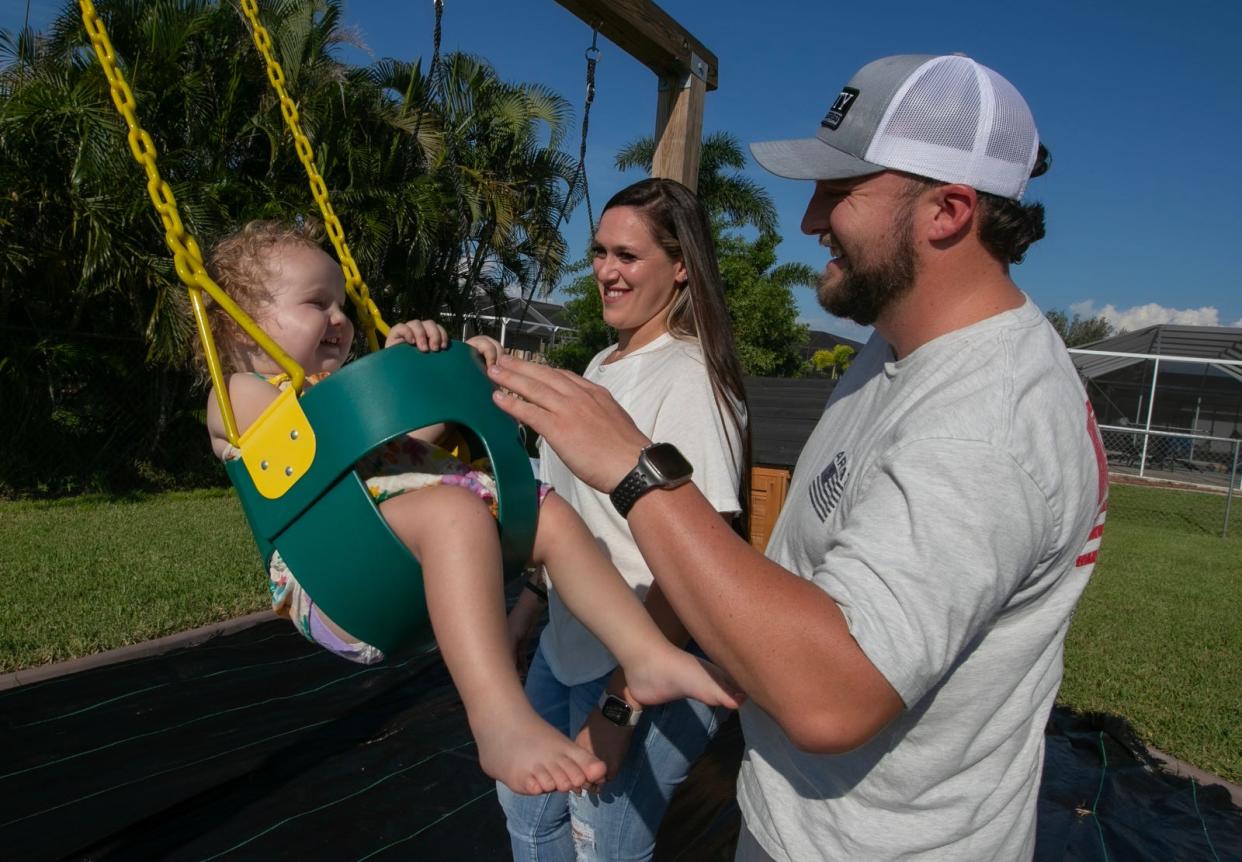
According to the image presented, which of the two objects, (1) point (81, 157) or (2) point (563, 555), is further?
(1) point (81, 157)

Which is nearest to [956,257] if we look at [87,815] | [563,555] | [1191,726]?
[563,555]

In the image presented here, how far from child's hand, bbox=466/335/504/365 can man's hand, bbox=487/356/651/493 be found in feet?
0.70

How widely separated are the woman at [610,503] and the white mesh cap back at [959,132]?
772 millimetres

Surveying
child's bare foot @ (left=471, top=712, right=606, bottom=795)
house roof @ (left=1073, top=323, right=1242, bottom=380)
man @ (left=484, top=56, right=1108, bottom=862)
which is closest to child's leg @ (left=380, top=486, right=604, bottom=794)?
child's bare foot @ (left=471, top=712, right=606, bottom=795)

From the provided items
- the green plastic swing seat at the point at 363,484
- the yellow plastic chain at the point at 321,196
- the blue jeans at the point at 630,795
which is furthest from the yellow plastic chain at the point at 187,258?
the blue jeans at the point at 630,795

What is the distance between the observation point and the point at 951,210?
1.27 metres

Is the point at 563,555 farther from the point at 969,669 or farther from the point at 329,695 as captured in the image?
the point at 329,695

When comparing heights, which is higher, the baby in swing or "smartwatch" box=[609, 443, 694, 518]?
"smartwatch" box=[609, 443, 694, 518]

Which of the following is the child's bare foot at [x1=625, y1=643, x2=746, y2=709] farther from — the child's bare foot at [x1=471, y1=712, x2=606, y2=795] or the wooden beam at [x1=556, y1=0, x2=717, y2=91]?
the wooden beam at [x1=556, y1=0, x2=717, y2=91]

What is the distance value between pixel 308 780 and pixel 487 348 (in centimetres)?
242

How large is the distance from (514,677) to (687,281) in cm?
112

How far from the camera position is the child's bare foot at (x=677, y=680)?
1.45 meters

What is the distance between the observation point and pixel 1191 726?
458cm

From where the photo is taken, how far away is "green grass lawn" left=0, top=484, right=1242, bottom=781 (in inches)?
178
